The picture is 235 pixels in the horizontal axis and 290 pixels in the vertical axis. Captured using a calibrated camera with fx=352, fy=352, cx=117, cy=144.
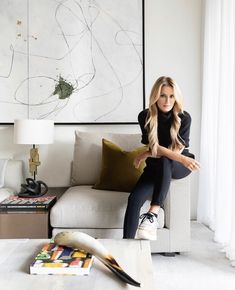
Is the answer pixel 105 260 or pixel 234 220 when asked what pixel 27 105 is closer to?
pixel 234 220

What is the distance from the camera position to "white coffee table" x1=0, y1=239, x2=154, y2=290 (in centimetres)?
114

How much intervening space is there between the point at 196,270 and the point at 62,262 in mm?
1264

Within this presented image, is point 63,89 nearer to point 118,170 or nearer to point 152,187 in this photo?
point 118,170

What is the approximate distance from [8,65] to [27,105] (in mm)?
415

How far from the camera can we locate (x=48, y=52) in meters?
3.34

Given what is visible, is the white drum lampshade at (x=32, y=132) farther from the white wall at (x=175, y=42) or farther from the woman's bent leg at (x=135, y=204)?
the white wall at (x=175, y=42)

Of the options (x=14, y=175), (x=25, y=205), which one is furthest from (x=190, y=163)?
(x=14, y=175)

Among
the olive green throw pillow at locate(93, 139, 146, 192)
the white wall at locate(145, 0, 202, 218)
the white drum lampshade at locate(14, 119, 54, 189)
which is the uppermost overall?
the white wall at locate(145, 0, 202, 218)

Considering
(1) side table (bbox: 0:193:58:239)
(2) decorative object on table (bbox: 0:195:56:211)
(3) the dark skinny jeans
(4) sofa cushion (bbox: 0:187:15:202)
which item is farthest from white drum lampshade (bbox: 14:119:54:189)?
(3) the dark skinny jeans

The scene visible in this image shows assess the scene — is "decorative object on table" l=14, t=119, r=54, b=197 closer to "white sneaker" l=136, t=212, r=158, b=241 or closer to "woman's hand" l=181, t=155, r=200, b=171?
"white sneaker" l=136, t=212, r=158, b=241

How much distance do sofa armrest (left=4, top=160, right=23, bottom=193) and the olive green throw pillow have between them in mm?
784

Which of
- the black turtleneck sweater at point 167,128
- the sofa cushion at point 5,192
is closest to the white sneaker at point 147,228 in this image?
the black turtleneck sweater at point 167,128

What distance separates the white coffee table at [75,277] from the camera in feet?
3.73

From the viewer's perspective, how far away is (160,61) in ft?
11.2
